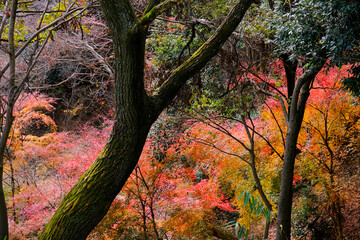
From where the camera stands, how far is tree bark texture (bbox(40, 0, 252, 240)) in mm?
2184

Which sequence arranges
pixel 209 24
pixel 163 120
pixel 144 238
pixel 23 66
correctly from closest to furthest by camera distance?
pixel 209 24 → pixel 144 238 → pixel 163 120 → pixel 23 66

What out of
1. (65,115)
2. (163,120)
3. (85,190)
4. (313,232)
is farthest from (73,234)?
(65,115)

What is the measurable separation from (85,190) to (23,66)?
31.5 feet

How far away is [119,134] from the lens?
2.37 meters

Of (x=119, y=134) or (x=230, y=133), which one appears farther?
(x=230, y=133)

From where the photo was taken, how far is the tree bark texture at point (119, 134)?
7.16 feet

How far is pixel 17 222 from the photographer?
674 centimetres

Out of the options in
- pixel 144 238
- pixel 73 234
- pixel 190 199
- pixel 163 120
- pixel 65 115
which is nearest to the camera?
pixel 73 234

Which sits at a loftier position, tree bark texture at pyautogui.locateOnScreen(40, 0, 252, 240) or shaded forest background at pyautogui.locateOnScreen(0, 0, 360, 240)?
shaded forest background at pyautogui.locateOnScreen(0, 0, 360, 240)

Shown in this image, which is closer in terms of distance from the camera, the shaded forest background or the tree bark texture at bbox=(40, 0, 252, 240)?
the tree bark texture at bbox=(40, 0, 252, 240)

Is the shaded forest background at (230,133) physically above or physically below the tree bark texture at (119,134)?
above

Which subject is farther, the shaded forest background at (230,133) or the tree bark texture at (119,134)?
the shaded forest background at (230,133)

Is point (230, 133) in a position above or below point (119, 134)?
above

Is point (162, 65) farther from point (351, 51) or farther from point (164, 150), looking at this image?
point (351, 51)
